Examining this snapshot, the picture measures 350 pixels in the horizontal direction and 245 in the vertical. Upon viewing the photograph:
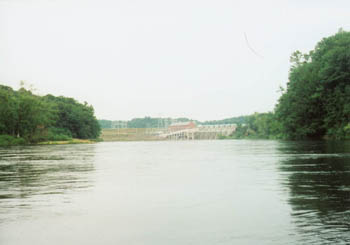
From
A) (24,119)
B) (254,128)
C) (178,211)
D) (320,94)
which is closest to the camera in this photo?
(178,211)

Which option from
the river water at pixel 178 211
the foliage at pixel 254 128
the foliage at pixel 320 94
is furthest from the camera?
the foliage at pixel 254 128

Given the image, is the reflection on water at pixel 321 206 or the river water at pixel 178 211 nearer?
the reflection on water at pixel 321 206

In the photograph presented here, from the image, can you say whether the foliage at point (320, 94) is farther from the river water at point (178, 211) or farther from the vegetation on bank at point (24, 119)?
the river water at point (178, 211)

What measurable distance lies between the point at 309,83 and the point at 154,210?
7351cm

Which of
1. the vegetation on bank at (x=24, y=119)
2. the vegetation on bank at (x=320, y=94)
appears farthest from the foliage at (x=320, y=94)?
the vegetation on bank at (x=24, y=119)

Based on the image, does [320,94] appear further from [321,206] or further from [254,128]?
[254,128]

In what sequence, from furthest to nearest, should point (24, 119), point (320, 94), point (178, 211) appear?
point (24, 119), point (320, 94), point (178, 211)

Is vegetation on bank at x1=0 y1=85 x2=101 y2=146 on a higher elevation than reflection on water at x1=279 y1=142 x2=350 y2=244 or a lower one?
higher

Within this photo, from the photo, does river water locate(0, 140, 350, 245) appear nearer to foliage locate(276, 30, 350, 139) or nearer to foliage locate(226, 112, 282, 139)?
foliage locate(276, 30, 350, 139)

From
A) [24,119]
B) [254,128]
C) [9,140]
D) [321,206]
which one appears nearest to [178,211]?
[321,206]

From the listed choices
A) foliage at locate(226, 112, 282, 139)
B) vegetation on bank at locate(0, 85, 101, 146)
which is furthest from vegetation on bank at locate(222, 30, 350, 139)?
foliage at locate(226, 112, 282, 139)

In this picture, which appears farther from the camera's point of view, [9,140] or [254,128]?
[254,128]

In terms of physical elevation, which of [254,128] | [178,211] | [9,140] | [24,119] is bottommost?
[178,211]

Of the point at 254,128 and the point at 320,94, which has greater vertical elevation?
the point at 320,94
